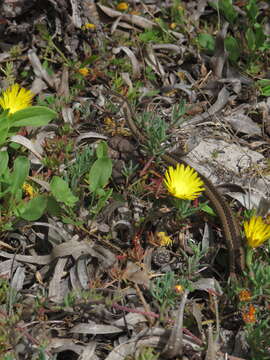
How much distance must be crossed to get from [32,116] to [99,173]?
0.61 meters

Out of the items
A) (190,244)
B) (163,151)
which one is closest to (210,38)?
(163,151)

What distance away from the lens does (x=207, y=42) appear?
15.3 ft

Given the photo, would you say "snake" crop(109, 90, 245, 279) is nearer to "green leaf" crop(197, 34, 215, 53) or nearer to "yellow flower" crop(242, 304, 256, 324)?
"yellow flower" crop(242, 304, 256, 324)

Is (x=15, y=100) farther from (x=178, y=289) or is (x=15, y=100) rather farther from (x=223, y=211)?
(x=178, y=289)

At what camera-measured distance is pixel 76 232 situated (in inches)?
132

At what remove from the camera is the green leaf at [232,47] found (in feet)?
14.8

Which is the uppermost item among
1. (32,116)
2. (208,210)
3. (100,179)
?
(32,116)

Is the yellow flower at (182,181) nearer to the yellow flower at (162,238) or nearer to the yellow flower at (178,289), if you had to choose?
the yellow flower at (162,238)

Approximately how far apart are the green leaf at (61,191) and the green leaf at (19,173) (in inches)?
7.4

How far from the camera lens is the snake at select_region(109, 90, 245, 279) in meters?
3.28

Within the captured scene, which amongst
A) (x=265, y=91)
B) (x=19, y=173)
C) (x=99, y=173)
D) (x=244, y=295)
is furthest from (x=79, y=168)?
(x=265, y=91)

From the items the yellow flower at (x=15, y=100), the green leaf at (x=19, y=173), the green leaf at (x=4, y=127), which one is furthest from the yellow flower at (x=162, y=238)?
the yellow flower at (x=15, y=100)

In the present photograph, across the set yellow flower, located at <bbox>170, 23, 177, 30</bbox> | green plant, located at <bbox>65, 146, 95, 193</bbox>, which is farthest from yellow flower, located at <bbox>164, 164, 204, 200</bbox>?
yellow flower, located at <bbox>170, 23, 177, 30</bbox>

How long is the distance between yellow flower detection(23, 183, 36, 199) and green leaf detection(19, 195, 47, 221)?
0.76 ft
